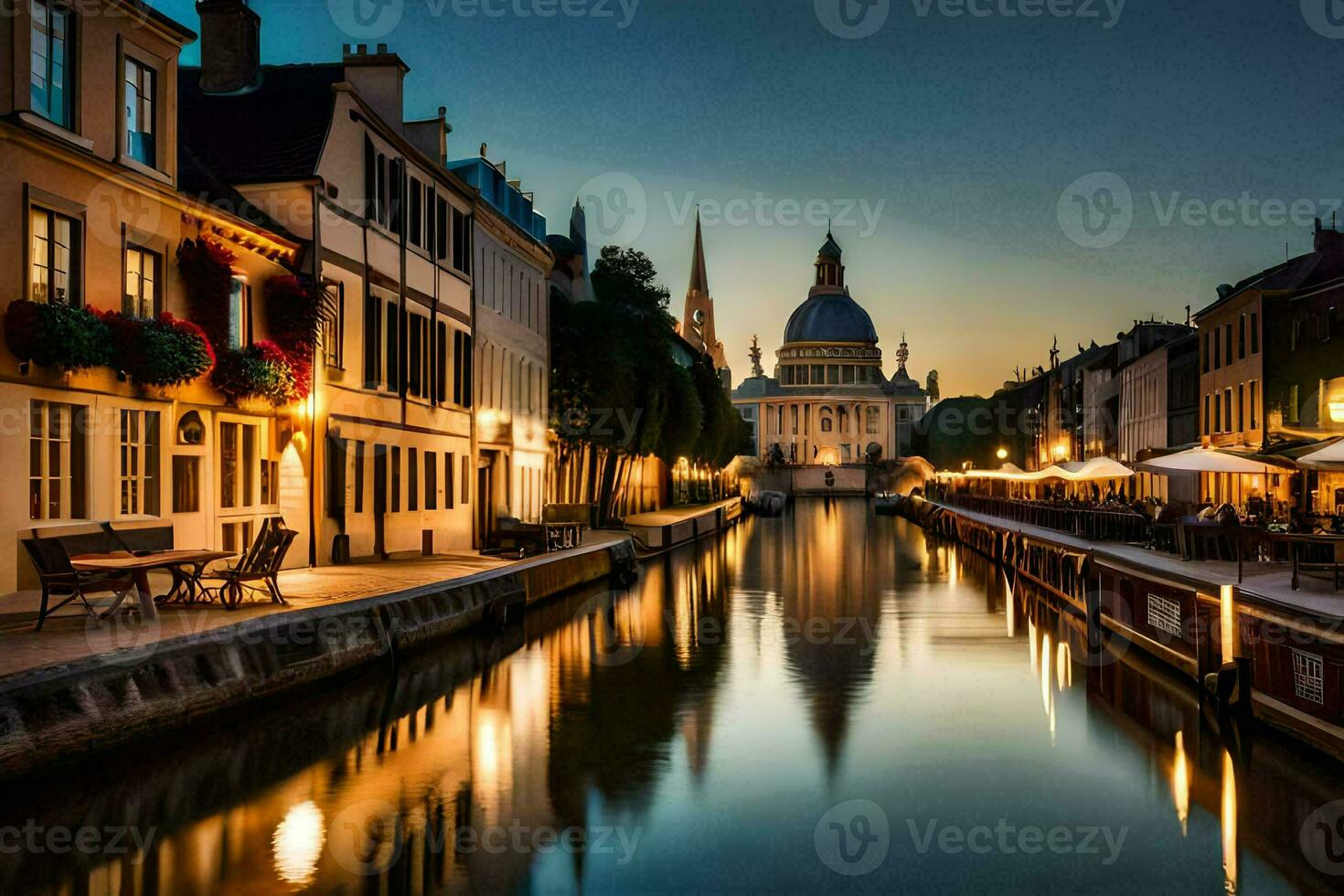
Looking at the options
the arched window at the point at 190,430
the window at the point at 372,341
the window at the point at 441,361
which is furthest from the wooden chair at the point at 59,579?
the window at the point at 441,361

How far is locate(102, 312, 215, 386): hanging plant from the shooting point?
17.7 meters

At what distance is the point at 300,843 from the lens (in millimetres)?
10734

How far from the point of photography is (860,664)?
2205cm

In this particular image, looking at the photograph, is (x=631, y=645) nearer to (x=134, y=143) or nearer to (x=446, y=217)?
(x=134, y=143)

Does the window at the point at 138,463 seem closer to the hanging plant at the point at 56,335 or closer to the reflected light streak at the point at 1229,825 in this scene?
the hanging plant at the point at 56,335

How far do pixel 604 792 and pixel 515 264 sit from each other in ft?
100

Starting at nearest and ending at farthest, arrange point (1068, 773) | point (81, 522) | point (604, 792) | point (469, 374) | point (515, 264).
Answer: point (604, 792)
point (1068, 773)
point (81, 522)
point (469, 374)
point (515, 264)

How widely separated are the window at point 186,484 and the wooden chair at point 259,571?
180cm

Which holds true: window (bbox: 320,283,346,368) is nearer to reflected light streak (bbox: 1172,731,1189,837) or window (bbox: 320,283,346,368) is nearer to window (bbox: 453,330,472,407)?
window (bbox: 453,330,472,407)

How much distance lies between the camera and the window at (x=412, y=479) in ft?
98.6

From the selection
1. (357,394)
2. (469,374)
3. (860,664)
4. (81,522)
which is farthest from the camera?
(469,374)

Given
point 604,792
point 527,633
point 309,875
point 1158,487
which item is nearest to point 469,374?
point 527,633

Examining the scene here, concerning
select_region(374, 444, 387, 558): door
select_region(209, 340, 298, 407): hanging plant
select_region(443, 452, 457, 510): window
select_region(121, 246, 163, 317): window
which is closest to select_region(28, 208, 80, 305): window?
select_region(121, 246, 163, 317): window

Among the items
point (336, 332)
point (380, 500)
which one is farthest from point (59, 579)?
point (380, 500)
